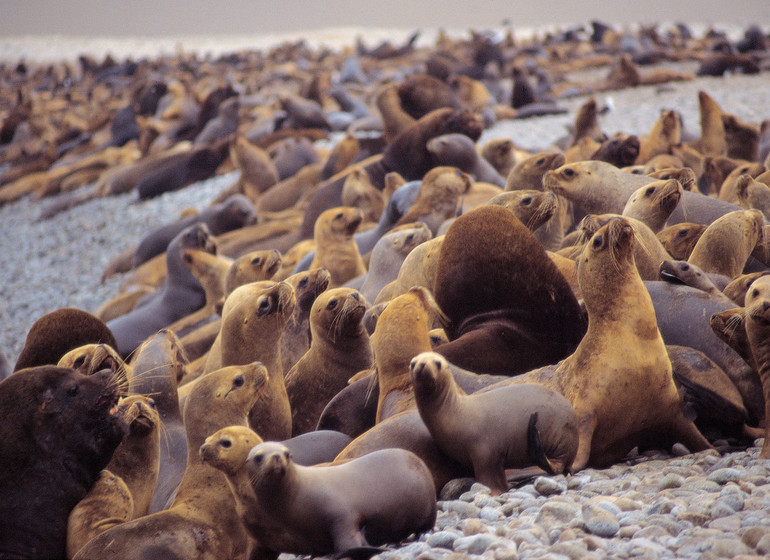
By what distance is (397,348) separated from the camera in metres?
4.00

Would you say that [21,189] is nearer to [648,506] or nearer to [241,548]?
[241,548]

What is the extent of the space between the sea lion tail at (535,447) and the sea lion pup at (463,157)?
5887 millimetres

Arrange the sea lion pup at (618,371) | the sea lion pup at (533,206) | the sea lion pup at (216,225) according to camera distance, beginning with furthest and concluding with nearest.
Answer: the sea lion pup at (216,225), the sea lion pup at (533,206), the sea lion pup at (618,371)

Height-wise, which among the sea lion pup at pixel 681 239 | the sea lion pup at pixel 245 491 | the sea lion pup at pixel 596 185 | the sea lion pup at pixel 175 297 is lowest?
the sea lion pup at pixel 175 297

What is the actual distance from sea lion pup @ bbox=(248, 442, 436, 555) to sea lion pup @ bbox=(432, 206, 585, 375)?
4.29 ft

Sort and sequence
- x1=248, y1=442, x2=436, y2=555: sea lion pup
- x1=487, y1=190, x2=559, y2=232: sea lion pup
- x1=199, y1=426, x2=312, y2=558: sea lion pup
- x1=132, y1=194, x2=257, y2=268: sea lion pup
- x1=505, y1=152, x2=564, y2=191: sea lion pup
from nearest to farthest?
x1=248, y1=442, x2=436, y2=555: sea lion pup < x1=199, y1=426, x2=312, y2=558: sea lion pup < x1=487, y1=190, x2=559, y2=232: sea lion pup < x1=505, y1=152, x2=564, y2=191: sea lion pup < x1=132, y1=194, x2=257, y2=268: sea lion pup

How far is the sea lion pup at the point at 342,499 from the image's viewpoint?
2.86 meters

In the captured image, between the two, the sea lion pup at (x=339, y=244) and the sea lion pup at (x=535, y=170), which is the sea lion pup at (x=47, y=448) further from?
the sea lion pup at (x=535, y=170)

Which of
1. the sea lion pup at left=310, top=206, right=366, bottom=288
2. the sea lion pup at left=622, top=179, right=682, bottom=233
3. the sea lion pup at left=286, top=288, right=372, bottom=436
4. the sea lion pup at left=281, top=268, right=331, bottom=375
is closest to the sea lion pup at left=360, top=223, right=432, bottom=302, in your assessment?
the sea lion pup at left=281, top=268, right=331, bottom=375

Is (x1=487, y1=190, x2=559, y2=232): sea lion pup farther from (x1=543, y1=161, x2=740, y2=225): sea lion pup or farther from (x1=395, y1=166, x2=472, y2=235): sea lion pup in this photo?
(x1=395, y1=166, x2=472, y2=235): sea lion pup

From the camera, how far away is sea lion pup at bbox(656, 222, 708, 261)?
4992mm

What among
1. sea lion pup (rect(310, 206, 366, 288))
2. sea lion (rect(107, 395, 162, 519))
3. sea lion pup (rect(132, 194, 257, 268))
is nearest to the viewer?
sea lion (rect(107, 395, 162, 519))

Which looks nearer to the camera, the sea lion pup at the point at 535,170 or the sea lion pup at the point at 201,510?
the sea lion pup at the point at 201,510

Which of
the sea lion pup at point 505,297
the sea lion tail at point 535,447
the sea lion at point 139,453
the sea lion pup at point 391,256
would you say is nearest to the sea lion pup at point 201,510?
the sea lion at point 139,453
